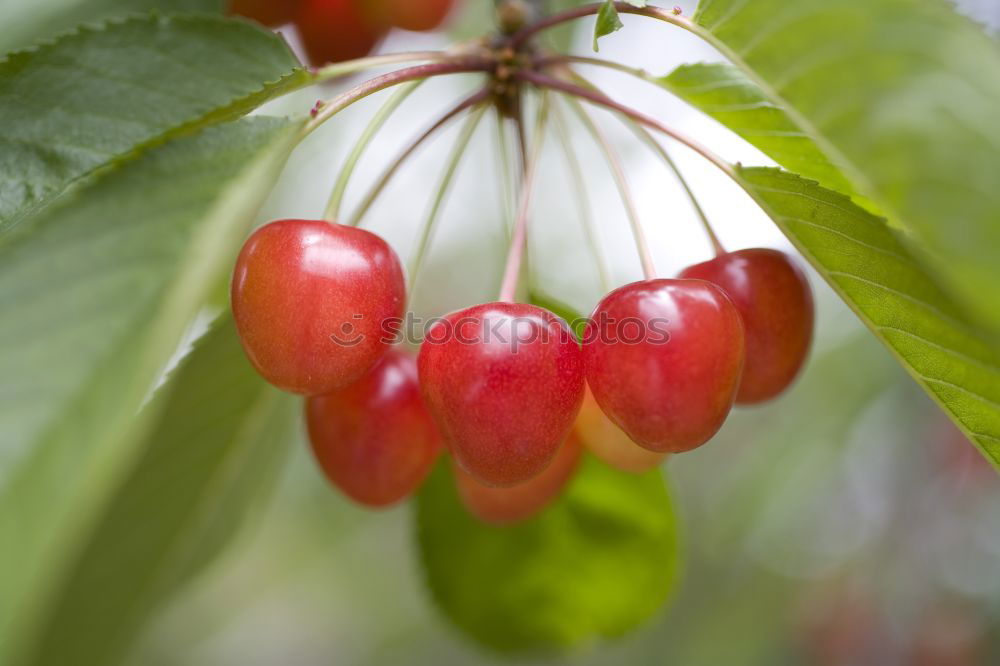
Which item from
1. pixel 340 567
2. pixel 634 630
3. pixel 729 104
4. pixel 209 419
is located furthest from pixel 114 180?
pixel 340 567

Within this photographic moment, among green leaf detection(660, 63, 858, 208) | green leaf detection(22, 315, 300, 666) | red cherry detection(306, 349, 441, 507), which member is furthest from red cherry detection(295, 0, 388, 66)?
green leaf detection(660, 63, 858, 208)

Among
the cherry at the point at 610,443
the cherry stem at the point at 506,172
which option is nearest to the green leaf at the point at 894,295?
the cherry at the point at 610,443

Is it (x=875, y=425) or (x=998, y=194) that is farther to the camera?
(x=875, y=425)

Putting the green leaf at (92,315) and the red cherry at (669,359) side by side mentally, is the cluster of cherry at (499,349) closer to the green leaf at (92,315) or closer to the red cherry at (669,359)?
the red cherry at (669,359)

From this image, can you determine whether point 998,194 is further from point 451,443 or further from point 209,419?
point 209,419

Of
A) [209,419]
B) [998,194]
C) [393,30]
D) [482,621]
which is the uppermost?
[393,30]

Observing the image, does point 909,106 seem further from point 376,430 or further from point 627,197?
point 376,430
